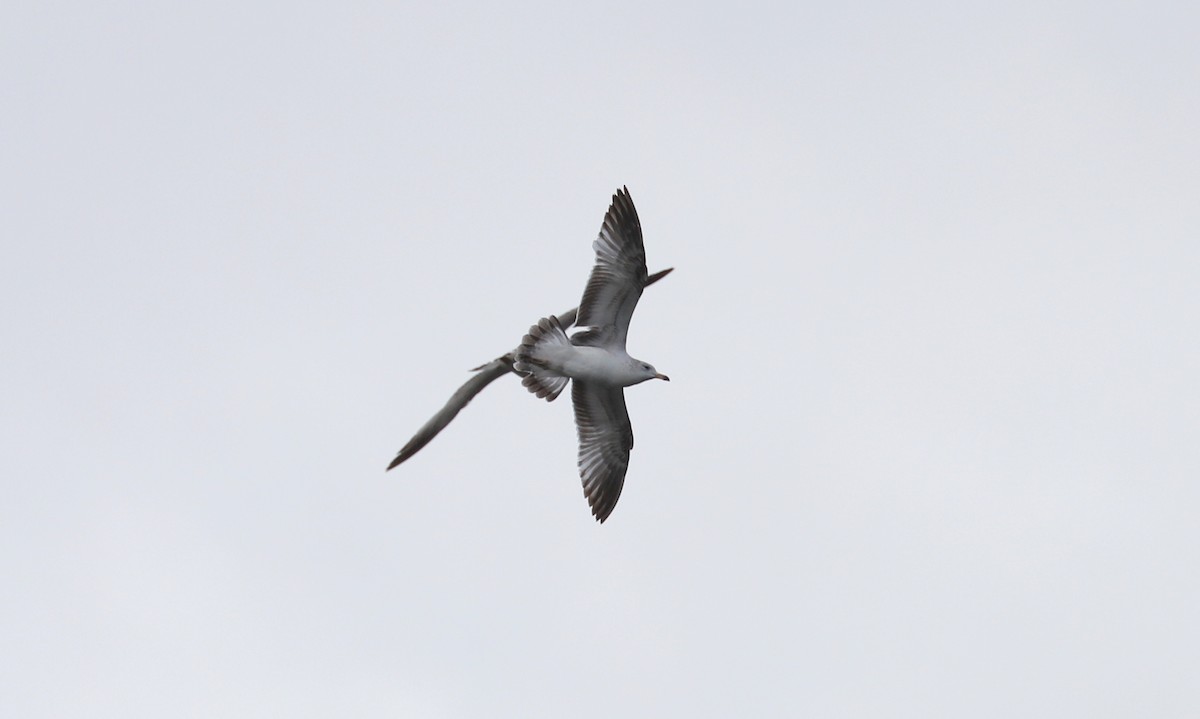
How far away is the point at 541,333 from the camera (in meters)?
27.2

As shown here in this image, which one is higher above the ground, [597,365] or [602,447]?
[597,365]

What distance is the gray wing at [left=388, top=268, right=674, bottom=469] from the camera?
85.8 ft

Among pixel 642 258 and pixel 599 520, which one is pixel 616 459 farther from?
pixel 642 258

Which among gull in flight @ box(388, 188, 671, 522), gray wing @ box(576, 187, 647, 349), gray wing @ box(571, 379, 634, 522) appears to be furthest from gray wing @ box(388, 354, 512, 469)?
gray wing @ box(571, 379, 634, 522)

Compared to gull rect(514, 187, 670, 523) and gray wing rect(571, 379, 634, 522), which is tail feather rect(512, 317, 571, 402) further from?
gray wing rect(571, 379, 634, 522)

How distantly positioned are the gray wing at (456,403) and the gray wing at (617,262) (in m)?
1.65

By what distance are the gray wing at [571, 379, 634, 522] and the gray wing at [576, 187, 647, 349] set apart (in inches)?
120

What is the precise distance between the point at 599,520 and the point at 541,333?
16.4 ft

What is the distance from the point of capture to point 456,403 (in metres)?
26.6

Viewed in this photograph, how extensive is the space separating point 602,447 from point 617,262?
4922 millimetres

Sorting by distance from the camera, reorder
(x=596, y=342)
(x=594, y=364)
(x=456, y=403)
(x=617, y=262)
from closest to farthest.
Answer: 1. (x=456, y=403)
2. (x=617, y=262)
3. (x=594, y=364)
4. (x=596, y=342)

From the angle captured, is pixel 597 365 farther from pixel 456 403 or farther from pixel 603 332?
pixel 456 403

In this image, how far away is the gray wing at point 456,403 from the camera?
85.8 feet

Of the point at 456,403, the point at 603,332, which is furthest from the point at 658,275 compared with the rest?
the point at 456,403
